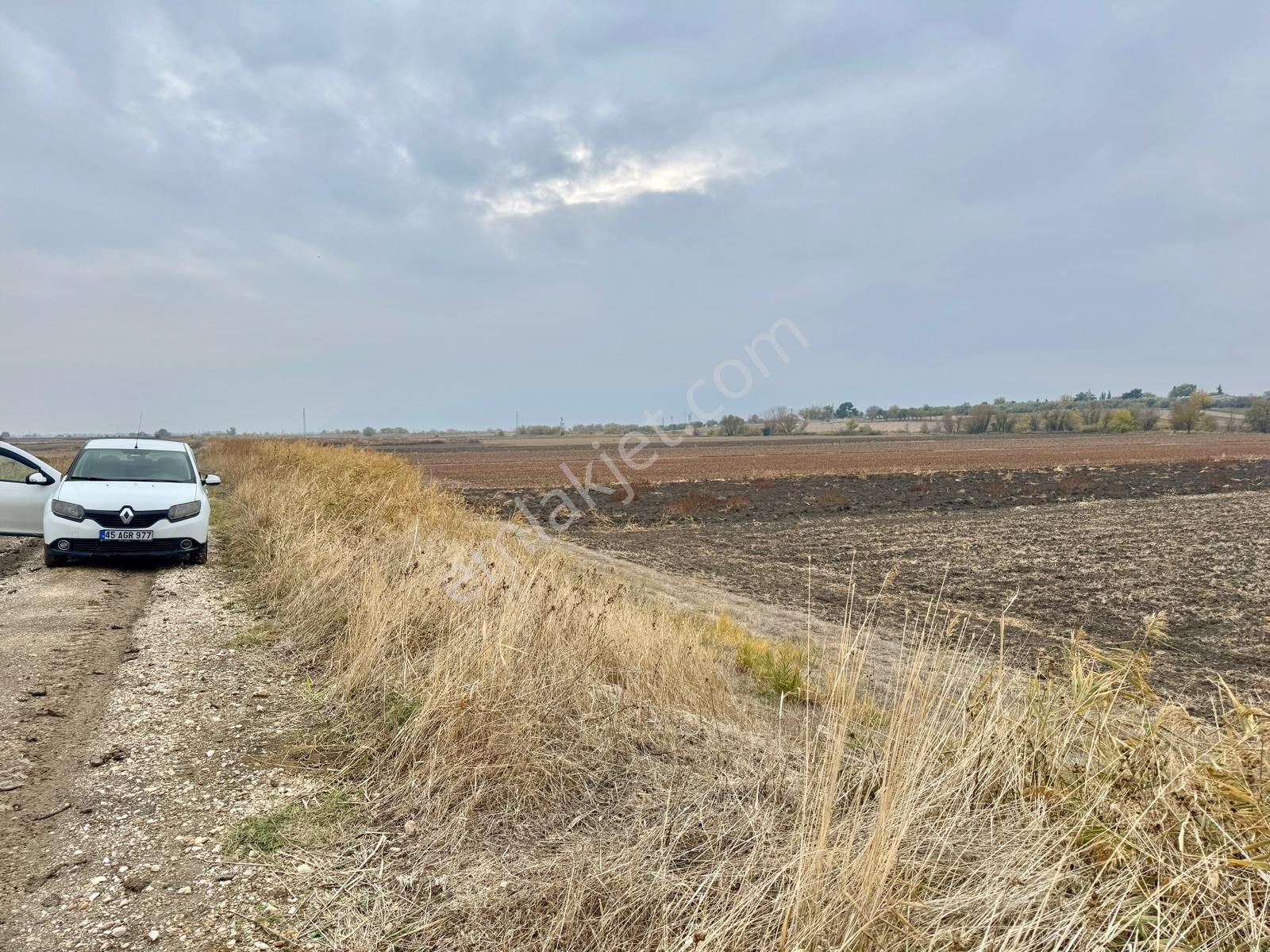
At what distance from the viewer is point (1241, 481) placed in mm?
34969

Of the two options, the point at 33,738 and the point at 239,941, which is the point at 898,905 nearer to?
the point at 239,941

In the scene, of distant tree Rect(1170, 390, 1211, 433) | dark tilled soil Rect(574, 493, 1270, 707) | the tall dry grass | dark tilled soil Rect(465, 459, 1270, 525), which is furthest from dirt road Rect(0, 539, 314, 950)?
distant tree Rect(1170, 390, 1211, 433)

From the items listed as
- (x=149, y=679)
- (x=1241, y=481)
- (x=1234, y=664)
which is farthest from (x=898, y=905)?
(x=1241, y=481)

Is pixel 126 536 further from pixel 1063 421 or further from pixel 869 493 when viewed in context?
A: pixel 1063 421

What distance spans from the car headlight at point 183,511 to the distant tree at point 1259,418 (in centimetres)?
14836

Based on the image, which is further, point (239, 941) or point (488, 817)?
point (488, 817)

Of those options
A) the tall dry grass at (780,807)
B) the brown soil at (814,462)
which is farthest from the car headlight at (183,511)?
the brown soil at (814,462)

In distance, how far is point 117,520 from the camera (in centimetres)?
962

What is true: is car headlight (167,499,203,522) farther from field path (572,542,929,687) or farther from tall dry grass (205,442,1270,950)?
field path (572,542,929,687)

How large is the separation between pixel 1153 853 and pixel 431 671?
3.93 m

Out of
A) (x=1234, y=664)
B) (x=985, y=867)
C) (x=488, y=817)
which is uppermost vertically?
(x=985, y=867)

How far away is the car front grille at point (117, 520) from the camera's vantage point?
959 centimetres

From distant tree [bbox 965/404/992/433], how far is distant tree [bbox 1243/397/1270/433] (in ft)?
128

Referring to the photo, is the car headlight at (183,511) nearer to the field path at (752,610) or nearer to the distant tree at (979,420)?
the field path at (752,610)
